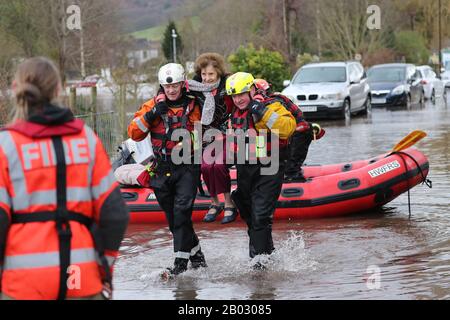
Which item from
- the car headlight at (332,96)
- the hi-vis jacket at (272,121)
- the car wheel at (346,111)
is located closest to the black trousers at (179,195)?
the hi-vis jacket at (272,121)

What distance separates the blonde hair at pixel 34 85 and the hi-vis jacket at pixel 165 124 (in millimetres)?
3403

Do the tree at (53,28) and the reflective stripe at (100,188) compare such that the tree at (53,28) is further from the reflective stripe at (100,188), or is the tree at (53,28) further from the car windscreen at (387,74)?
the reflective stripe at (100,188)

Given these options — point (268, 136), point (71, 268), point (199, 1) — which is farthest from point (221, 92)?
point (199, 1)

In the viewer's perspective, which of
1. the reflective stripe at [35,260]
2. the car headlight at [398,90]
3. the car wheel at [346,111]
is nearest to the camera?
the reflective stripe at [35,260]

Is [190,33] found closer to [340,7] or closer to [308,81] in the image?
[340,7]

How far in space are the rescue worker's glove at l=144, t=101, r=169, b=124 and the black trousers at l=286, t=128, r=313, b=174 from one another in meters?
3.96

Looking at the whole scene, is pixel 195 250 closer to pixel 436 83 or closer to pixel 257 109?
pixel 257 109

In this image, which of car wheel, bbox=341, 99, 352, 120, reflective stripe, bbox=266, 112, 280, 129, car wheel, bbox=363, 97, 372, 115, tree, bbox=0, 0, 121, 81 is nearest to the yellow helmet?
reflective stripe, bbox=266, 112, 280, 129

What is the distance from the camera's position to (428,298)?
23.0 ft

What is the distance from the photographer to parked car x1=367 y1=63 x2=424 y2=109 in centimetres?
3189

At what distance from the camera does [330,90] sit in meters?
26.2

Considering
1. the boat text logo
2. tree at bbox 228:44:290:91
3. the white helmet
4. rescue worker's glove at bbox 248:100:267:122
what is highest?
tree at bbox 228:44:290:91

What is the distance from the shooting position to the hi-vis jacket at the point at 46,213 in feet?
14.3

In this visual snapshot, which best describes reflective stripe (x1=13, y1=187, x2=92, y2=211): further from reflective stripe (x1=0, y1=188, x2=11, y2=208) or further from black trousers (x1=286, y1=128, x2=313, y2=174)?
black trousers (x1=286, y1=128, x2=313, y2=174)
